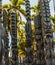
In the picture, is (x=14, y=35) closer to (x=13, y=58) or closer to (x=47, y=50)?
(x=13, y=58)

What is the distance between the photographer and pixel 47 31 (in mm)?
16094

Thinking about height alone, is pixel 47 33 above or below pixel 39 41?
above

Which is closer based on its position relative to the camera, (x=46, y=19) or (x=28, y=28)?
(x=46, y=19)

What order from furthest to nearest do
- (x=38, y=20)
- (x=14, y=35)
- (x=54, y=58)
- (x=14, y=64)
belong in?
(x=14, y=35), (x=14, y=64), (x=38, y=20), (x=54, y=58)

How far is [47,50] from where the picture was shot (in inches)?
606

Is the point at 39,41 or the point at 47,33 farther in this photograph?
the point at 39,41

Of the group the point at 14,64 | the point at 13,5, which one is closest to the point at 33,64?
the point at 14,64

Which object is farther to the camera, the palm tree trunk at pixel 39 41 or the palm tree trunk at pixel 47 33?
the palm tree trunk at pixel 39 41

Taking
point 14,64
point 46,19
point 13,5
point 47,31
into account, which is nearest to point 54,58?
point 47,31

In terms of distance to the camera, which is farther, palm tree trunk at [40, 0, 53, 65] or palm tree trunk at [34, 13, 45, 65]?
palm tree trunk at [34, 13, 45, 65]

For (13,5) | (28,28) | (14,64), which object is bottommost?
(14,64)

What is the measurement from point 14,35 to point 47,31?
20.7 ft

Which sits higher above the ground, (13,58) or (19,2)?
(19,2)

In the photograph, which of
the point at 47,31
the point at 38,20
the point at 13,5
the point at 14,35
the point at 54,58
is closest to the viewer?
the point at 54,58
